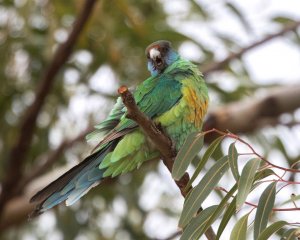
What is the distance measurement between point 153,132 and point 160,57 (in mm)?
816

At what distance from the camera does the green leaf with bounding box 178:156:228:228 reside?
2053 millimetres

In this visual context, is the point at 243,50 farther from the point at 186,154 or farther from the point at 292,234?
the point at 292,234

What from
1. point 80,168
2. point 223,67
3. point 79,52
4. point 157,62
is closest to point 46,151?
point 79,52

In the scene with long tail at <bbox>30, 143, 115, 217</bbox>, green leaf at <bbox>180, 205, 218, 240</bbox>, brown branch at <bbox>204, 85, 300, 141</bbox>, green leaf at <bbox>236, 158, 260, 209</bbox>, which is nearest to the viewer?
green leaf at <bbox>236, 158, 260, 209</bbox>

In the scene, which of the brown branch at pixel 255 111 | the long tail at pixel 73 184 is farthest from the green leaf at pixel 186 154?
the brown branch at pixel 255 111

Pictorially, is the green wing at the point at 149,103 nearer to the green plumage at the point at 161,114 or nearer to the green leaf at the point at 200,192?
the green plumage at the point at 161,114

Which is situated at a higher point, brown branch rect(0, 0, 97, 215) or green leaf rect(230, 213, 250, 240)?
brown branch rect(0, 0, 97, 215)

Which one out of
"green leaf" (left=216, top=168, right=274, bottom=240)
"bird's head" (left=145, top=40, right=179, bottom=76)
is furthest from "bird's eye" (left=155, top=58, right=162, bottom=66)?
"green leaf" (left=216, top=168, right=274, bottom=240)

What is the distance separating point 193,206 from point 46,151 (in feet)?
8.78

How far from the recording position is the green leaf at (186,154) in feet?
6.89

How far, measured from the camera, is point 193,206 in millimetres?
2061

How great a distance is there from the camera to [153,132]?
7.21 ft

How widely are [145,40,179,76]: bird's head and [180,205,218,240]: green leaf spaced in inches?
38.4

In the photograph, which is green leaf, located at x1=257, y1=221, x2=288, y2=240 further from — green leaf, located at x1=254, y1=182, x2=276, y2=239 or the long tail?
the long tail
